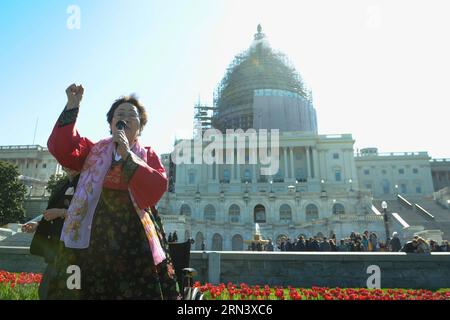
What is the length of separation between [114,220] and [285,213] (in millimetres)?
44684

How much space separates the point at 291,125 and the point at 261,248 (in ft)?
175

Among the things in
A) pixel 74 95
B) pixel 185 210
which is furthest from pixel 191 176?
pixel 74 95

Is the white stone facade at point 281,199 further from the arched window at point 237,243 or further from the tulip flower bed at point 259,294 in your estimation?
the tulip flower bed at point 259,294

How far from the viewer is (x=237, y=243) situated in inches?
1604

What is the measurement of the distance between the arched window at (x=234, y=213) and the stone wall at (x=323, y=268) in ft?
127

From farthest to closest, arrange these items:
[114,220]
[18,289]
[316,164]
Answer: [316,164]
[18,289]
[114,220]

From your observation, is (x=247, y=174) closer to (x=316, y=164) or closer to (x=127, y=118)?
(x=316, y=164)

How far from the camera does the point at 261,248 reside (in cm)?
2242

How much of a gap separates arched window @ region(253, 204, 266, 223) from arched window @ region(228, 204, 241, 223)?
2.43 metres

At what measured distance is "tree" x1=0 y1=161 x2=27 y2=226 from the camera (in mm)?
39812

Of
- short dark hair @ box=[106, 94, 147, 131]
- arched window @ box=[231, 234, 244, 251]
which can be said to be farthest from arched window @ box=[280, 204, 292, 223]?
short dark hair @ box=[106, 94, 147, 131]

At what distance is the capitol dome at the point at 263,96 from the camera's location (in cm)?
7156

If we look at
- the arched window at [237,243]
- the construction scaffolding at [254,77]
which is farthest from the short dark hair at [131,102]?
the construction scaffolding at [254,77]

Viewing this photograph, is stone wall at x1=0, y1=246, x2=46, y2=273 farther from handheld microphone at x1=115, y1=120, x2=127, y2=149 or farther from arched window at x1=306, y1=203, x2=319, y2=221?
arched window at x1=306, y1=203, x2=319, y2=221
